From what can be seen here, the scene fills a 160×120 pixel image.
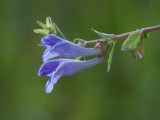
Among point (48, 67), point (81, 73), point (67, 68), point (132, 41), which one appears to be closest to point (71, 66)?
point (67, 68)

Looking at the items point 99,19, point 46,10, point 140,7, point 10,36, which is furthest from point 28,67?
point 140,7

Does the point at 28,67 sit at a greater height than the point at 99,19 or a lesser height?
lesser

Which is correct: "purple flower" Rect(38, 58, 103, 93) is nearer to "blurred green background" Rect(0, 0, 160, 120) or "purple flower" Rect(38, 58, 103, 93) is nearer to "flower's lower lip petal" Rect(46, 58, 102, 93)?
"flower's lower lip petal" Rect(46, 58, 102, 93)

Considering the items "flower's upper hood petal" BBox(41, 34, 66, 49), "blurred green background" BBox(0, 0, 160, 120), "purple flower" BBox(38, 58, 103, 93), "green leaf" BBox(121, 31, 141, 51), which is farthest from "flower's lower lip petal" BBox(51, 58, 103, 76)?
"blurred green background" BBox(0, 0, 160, 120)

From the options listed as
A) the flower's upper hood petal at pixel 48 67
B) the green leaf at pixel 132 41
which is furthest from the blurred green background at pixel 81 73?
the flower's upper hood petal at pixel 48 67

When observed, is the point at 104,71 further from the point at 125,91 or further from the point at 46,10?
the point at 46,10

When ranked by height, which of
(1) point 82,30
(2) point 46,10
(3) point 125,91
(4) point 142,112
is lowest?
(4) point 142,112
